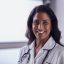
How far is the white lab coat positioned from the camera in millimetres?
1262

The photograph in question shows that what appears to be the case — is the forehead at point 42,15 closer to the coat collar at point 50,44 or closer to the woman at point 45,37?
the woman at point 45,37

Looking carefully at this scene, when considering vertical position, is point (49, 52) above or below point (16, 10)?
below

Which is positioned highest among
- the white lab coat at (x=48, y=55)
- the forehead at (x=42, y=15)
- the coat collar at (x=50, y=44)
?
the forehead at (x=42, y=15)

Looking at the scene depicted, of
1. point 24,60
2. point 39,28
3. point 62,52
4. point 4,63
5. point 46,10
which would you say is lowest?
point 4,63

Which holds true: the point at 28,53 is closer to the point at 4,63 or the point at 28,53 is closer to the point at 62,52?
the point at 62,52

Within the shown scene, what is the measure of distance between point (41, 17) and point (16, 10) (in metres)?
0.73

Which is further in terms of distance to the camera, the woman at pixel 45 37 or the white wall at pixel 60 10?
the white wall at pixel 60 10

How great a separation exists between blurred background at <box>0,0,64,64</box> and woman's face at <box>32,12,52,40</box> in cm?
64

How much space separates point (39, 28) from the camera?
1353mm

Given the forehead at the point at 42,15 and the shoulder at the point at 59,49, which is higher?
the forehead at the point at 42,15

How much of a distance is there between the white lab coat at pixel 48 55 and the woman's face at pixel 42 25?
58 millimetres

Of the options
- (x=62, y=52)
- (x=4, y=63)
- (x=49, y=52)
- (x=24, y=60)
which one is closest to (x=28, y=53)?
(x=24, y=60)

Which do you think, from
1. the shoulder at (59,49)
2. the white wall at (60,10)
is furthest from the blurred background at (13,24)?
the shoulder at (59,49)

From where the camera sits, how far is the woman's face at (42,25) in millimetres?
1347
